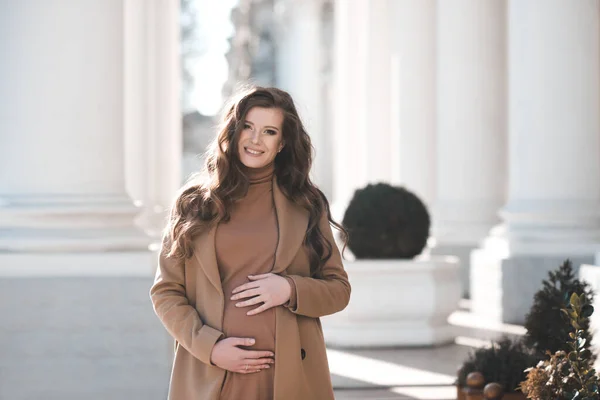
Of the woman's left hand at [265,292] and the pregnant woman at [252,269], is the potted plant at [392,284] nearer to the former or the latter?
the pregnant woman at [252,269]

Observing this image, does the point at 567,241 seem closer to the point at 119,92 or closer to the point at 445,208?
the point at 445,208

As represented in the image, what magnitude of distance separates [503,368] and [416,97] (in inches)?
936

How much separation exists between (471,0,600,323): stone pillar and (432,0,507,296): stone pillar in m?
6.85

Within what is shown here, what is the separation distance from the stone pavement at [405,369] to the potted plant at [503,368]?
2289 mm

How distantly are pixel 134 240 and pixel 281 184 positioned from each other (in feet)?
27.2

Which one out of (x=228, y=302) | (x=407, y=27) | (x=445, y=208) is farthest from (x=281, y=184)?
(x=407, y=27)

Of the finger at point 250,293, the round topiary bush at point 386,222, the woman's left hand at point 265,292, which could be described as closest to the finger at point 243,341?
the woman's left hand at point 265,292

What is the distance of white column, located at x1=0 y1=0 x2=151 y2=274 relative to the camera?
1573 cm

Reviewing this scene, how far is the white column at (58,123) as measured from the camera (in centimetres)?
1573

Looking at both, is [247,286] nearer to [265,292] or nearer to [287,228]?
[265,292]

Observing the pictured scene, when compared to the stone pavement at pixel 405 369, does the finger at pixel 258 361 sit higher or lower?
higher

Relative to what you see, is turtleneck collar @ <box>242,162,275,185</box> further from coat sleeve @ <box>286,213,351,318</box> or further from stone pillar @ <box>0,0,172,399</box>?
stone pillar @ <box>0,0,172,399</box>

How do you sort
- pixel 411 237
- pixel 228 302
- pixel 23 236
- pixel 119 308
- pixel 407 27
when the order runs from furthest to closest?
1. pixel 407 27
2. pixel 411 237
3. pixel 23 236
4. pixel 119 308
5. pixel 228 302

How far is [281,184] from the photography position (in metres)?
7.86
